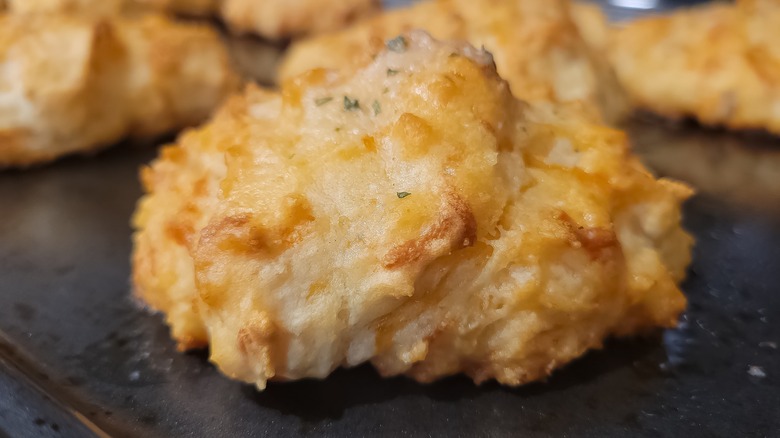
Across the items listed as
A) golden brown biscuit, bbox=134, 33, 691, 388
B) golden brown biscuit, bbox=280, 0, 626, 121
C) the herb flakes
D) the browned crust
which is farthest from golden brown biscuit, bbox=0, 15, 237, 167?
the browned crust

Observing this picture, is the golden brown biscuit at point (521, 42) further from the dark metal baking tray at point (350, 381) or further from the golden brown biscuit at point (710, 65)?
the dark metal baking tray at point (350, 381)

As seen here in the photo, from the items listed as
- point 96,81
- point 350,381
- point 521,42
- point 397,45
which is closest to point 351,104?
point 397,45

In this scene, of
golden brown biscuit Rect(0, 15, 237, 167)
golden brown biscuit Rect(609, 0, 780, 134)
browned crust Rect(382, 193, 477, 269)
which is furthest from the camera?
golden brown biscuit Rect(609, 0, 780, 134)

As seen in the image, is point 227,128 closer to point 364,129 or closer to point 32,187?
point 364,129

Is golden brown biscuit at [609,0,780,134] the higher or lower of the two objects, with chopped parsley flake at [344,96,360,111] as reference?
lower

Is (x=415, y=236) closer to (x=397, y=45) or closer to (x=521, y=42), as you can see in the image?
(x=397, y=45)

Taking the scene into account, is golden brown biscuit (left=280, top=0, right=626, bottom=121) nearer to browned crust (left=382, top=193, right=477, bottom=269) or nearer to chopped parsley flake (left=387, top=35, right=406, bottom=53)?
chopped parsley flake (left=387, top=35, right=406, bottom=53)

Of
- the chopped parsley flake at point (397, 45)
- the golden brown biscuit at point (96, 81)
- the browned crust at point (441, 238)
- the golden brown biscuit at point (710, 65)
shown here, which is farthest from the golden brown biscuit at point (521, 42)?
the browned crust at point (441, 238)
